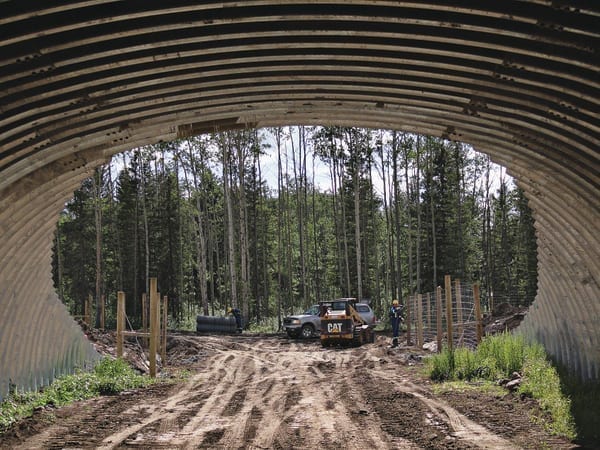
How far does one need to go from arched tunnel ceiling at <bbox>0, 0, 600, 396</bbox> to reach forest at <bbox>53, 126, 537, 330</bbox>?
28115 mm

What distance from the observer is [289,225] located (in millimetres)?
47469

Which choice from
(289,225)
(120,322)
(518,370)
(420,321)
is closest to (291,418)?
(518,370)

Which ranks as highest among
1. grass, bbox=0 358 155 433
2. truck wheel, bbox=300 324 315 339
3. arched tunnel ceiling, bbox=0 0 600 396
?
arched tunnel ceiling, bbox=0 0 600 396

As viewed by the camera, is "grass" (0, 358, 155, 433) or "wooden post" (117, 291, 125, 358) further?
"wooden post" (117, 291, 125, 358)

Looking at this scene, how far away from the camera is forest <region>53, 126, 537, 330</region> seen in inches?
1663

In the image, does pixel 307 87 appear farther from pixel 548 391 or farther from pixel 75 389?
pixel 75 389

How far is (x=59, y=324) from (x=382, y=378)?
676cm

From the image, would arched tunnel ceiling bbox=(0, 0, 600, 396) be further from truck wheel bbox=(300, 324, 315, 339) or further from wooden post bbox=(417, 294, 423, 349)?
truck wheel bbox=(300, 324, 315, 339)

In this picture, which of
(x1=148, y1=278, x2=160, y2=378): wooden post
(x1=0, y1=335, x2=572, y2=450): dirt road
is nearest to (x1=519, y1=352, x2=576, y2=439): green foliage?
(x1=0, y1=335, x2=572, y2=450): dirt road

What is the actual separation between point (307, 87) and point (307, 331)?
77.5 feet

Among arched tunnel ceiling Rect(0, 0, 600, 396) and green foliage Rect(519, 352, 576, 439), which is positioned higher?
arched tunnel ceiling Rect(0, 0, 600, 396)

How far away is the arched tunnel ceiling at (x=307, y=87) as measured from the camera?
5.47 m

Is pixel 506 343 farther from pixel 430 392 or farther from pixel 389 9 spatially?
pixel 389 9

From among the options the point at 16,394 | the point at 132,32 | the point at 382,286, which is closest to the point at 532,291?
the point at 382,286
